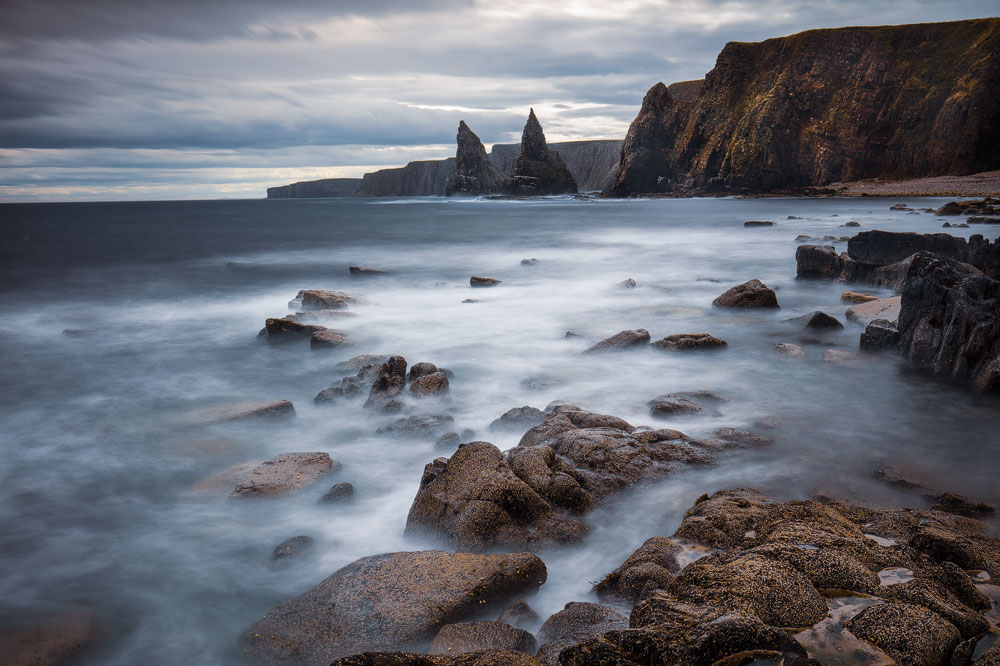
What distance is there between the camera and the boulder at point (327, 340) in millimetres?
9094

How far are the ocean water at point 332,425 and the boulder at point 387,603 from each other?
0.71 feet

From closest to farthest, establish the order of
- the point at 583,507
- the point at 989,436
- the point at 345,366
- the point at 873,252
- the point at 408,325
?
the point at 583,507 → the point at 989,436 → the point at 345,366 → the point at 408,325 → the point at 873,252

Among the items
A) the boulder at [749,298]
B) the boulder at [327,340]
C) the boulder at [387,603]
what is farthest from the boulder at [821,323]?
the boulder at [387,603]

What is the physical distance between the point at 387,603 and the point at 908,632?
2291 mm

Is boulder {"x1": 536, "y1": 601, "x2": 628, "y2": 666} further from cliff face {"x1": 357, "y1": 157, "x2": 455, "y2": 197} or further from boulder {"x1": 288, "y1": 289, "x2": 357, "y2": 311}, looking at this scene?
cliff face {"x1": 357, "y1": 157, "x2": 455, "y2": 197}

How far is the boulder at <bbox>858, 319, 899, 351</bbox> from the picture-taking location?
7.41 m

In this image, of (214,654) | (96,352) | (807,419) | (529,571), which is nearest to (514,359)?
(807,419)

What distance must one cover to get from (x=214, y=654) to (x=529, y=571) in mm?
1734

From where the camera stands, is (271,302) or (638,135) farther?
(638,135)

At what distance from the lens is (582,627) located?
9.06ft

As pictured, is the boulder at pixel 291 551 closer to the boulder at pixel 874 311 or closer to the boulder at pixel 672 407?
the boulder at pixel 672 407

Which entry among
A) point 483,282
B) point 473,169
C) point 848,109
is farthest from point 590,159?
point 483,282

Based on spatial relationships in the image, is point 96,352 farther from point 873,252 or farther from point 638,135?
point 638,135

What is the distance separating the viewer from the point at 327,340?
29.9 ft
